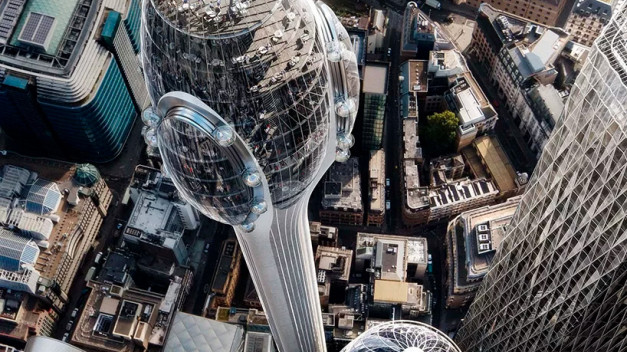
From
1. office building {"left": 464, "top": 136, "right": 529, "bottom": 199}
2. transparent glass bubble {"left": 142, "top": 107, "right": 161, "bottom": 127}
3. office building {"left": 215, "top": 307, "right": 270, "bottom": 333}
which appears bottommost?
office building {"left": 215, "top": 307, "right": 270, "bottom": 333}

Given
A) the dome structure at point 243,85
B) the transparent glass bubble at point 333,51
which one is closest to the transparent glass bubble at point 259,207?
the dome structure at point 243,85

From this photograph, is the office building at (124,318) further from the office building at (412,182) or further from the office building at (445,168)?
the office building at (445,168)

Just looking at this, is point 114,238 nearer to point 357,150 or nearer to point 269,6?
point 357,150

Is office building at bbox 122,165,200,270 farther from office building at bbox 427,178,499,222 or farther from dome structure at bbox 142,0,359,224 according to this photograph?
dome structure at bbox 142,0,359,224

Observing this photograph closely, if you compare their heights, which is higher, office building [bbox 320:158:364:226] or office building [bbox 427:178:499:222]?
office building [bbox 427:178:499:222]

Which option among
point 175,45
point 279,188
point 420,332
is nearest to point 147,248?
point 420,332

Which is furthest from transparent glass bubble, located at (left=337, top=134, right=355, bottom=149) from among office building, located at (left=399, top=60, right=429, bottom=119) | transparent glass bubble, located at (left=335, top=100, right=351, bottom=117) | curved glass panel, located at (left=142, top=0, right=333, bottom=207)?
office building, located at (left=399, top=60, right=429, bottom=119)
